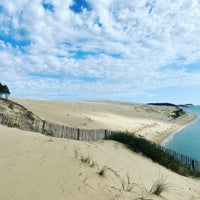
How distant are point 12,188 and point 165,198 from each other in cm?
342

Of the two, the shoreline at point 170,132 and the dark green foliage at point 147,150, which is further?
the shoreline at point 170,132

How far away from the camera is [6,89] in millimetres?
42594

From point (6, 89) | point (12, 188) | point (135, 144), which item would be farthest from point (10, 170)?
point (6, 89)

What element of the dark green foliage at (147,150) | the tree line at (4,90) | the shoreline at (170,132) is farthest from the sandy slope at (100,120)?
the dark green foliage at (147,150)

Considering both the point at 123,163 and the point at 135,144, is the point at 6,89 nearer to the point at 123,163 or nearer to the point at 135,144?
the point at 135,144

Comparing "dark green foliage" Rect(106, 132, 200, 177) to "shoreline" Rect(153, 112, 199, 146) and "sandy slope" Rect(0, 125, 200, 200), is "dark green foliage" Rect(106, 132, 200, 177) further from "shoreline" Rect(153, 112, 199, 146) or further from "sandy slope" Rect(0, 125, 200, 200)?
"shoreline" Rect(153, 112, 199, 146)

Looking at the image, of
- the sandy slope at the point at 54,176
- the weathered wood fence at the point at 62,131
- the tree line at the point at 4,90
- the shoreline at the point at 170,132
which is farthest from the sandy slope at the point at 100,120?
the sandy slope at the point at 54,176

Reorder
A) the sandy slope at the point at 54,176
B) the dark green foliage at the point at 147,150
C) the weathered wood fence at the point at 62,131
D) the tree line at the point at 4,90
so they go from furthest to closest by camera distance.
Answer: the tree line at the point at 4,90 < the weathered wood fence at the point at 62,131 < the dark green foliage at the point at 147,150 < the sandy slope at the point at 54,176

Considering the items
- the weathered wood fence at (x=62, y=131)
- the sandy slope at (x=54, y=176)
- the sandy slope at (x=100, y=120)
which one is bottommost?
the sandy slope at (x=54, y=176)

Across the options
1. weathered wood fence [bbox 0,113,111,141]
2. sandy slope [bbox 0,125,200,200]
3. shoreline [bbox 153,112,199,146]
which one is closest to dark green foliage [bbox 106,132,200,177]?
weathered wood fence [bbox 0,113,111,141]

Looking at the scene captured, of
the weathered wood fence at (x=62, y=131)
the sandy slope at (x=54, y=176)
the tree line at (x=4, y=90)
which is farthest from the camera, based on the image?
the tree line at (x=4, y=90)

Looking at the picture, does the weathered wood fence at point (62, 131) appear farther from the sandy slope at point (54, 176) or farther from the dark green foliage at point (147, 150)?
the sandy slope at point (54, 176)

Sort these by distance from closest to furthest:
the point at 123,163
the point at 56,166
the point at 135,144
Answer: the point at 56,166 → the point at 123,163 → the point at 135,144

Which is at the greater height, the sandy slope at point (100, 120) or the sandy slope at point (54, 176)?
the sandy slope at point (100, 120)
